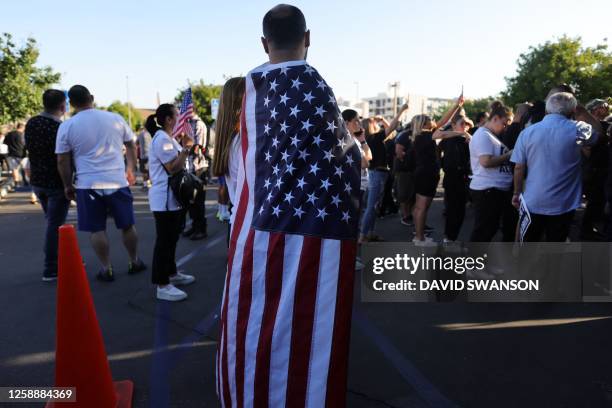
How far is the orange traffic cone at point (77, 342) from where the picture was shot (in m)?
2.34

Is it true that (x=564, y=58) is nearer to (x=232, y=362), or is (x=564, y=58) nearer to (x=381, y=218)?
(x=381, y=218)

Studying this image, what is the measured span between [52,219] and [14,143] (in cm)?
912

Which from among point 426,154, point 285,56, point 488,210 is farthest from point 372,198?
point 285,56

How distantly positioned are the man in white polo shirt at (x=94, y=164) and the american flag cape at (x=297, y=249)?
3.26 metres

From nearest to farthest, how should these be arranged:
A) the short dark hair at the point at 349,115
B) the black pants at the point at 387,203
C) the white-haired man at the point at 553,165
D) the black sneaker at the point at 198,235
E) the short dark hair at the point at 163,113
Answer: the white-haired man at the point at 553,165, the short dark hair at the point at 163,113, the short dark hair at the point at 349,115, the black sneaker at the point at 198,235, the black pants at the point at 387,203

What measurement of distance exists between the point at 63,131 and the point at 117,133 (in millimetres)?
501

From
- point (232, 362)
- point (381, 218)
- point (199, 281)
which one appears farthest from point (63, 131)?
point (381, 218)

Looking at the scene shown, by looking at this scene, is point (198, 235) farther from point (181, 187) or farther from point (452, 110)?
point (452, 110)

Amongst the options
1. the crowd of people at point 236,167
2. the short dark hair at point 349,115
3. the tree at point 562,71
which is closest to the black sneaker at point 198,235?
the crowd of people at point 236,167

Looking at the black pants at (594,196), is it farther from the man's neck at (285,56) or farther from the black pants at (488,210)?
the man's neck at (285,56)

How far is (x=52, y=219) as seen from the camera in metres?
4.95

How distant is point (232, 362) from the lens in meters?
1.92

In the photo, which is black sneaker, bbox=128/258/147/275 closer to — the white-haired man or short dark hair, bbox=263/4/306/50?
short dark hair, bbox=263/4/306/50

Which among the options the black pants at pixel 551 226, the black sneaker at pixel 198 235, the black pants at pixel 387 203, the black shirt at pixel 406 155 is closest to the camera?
the black pants at pixel 551 226
